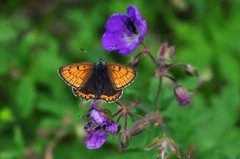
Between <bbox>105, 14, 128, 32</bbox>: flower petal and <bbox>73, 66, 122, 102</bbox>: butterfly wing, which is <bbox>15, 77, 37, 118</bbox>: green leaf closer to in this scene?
<bbox>105, 14, 128, 32</bbox>: flower petal

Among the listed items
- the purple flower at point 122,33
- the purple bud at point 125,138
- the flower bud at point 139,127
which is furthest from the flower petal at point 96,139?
the purple flower at point 122,33

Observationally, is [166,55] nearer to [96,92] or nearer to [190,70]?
[190,70]

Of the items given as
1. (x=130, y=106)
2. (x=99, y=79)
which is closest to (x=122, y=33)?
(x=130, y=106)

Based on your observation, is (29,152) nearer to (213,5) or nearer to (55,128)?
(55,128)

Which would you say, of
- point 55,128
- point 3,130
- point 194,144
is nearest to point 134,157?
point 194,144

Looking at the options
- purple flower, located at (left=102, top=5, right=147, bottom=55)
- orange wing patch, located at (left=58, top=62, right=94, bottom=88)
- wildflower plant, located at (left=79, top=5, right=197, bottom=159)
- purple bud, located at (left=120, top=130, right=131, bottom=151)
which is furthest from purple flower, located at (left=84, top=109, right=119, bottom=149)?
purple flower, located at (left=102, top=5, right=147, bottom=55)

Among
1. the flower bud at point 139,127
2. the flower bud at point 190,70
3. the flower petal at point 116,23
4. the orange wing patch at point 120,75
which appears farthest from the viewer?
the flower bud at point 190,70

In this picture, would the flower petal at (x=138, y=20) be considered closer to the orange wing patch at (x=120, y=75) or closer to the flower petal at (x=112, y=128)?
the orange wing patch at (x=120, y=75)
